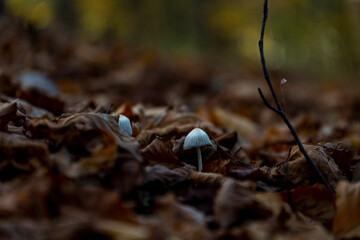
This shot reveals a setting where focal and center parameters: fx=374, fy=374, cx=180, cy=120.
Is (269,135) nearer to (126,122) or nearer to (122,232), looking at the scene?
(126,122)

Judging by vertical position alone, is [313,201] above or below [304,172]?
below

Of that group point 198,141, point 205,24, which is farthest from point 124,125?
point 205,24

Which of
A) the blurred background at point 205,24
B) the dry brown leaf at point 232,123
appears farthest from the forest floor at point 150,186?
the blurred background at point 205,24

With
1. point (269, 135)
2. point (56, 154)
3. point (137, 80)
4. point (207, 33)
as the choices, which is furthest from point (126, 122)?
point (207, 33)

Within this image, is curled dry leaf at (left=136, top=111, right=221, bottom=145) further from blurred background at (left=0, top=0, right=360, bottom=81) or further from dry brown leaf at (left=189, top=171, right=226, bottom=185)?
blurred background at (left=0, top=0, right=360, bottom=81)

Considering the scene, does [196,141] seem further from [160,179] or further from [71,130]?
[71,130]

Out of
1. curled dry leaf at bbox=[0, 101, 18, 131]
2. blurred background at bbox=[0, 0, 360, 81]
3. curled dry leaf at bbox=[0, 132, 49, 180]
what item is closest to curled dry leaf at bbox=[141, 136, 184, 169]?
curled dry leaf at bbox=[0, 132, 49, 180]
